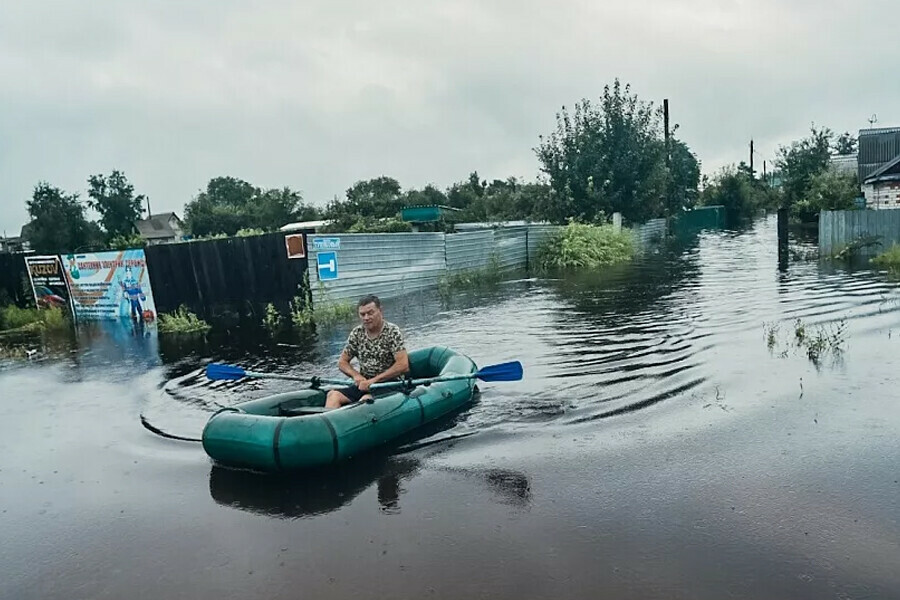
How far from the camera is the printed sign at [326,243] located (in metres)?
14.0

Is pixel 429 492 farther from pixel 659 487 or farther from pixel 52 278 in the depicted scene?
pixel 52 278

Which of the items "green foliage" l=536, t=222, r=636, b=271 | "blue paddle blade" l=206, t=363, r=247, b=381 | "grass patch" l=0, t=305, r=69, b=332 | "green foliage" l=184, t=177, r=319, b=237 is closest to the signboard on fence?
"grass patch" l=0, t=305, r=69, b=332

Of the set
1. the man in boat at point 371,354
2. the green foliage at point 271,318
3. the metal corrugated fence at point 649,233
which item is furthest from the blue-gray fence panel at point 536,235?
the man in boat at point 371,354

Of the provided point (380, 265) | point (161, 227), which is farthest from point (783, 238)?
point (161, 227)

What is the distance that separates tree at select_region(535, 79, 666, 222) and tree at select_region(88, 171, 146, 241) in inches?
1440

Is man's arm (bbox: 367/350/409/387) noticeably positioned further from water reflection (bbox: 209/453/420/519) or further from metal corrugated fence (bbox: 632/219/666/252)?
metal corrugated fence (bbox: 632/219/666/252)

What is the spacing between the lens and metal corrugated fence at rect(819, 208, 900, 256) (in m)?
19.1

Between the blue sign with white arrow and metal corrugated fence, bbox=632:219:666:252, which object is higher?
the blue sign with white arrow

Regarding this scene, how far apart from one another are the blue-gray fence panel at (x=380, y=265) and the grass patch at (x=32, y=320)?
645 cm

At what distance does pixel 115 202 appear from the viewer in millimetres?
52469

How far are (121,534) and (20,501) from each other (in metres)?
1.37

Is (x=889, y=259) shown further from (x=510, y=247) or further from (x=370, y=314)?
(x=370, y=314)

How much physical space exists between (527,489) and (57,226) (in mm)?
40951

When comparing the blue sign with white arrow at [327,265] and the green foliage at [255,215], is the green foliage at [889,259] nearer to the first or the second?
the blue sign with white arrow at [327,265]
